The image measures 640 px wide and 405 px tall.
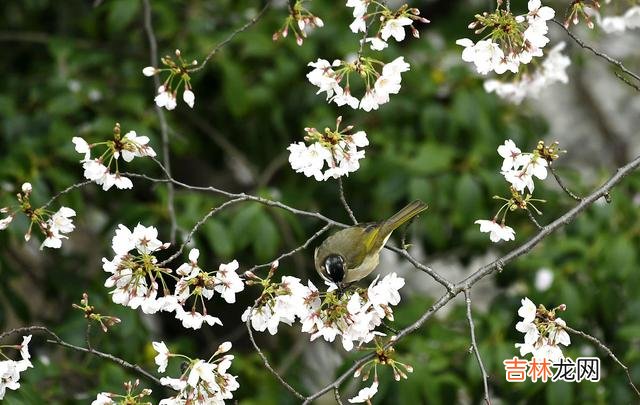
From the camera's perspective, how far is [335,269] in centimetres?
262

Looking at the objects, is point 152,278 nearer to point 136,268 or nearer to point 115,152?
point 136,268

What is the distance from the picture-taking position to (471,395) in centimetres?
360

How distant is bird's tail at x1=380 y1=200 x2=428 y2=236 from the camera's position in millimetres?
2734

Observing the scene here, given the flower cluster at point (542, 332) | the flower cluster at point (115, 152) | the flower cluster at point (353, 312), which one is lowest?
the flower cluster at point (542, 332)

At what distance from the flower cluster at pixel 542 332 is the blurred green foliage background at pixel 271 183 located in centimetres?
125

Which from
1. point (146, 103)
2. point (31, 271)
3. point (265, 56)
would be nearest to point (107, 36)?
point (146, 103)

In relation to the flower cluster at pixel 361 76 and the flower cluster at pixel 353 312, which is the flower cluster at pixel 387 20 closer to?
the flower cluster at pixel 361 76

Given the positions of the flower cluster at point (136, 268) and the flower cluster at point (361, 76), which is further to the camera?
the flower cluster at point (361, 76)

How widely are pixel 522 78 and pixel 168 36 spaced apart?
1.84 metres

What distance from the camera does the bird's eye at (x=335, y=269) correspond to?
2.59 meters

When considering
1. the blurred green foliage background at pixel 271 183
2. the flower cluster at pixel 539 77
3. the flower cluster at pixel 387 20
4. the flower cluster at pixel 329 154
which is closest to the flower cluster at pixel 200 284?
the flower cluster at pixel 329 154

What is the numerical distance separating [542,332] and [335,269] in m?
0.65

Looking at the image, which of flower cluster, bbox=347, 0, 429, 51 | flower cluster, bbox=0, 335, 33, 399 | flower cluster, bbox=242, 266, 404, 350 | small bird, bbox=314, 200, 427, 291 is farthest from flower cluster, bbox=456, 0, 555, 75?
flower cluster, bbox=0, 335, 33, 399

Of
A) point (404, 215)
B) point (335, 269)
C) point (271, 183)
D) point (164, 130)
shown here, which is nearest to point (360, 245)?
point (404, 215)
